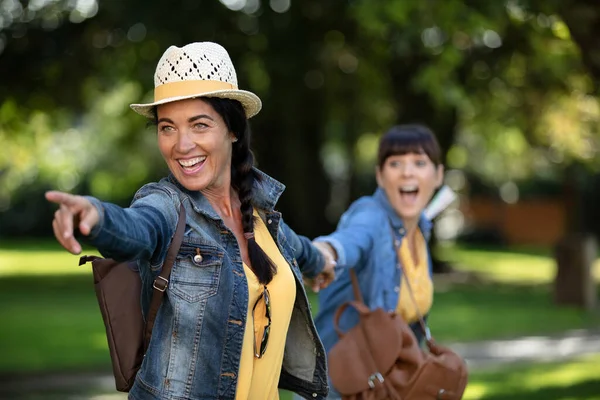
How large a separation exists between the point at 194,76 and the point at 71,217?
3.01 feet

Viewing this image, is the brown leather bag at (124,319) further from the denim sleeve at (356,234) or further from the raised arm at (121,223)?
the denim sleeve at (356,234)

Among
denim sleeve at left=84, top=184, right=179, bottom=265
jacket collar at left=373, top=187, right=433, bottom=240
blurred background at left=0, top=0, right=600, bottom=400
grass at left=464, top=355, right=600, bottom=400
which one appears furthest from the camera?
blurred background at left=0, top=0, right=600, bottom=400

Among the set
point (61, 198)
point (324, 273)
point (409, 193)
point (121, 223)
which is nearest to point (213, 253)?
point (121, 223)

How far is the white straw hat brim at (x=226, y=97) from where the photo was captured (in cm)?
352

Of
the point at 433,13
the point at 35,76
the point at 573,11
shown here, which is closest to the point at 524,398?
the point at 573,11

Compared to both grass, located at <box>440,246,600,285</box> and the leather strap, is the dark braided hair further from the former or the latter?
grass, located at <box>440,246,600,285</box>

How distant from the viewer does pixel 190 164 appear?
356 centimetres

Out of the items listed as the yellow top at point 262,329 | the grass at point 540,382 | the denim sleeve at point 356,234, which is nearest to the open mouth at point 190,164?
the yellow top at point 262,329

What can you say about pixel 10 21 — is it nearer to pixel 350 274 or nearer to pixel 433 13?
pixel 433 13

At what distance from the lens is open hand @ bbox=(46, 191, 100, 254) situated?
2.79 metres

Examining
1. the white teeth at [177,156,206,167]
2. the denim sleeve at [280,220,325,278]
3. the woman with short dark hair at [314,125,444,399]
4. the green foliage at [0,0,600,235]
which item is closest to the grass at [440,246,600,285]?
the green foliage at [0,0,600,235]

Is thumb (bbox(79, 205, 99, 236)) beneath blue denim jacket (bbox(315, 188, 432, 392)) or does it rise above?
above

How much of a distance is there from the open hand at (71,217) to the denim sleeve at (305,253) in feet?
4.28

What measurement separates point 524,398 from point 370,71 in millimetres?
15028
